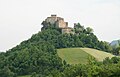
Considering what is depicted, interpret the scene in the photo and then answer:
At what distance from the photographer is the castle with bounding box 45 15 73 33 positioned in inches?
6356

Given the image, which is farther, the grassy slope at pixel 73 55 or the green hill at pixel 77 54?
the green hill at pixel 77 54

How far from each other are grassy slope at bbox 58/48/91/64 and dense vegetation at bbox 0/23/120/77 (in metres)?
2.44

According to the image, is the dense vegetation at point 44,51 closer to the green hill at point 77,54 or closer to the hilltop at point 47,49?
the hilltop at point 47,49

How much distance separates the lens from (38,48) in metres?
146

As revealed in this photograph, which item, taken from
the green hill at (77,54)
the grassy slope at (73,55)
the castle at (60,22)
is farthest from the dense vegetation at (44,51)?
the green hill at (77,54)

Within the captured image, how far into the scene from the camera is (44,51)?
470 feet

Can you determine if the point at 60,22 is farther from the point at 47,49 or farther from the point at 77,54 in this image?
the point at 77,54

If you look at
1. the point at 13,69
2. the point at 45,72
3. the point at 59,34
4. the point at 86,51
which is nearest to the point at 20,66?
the point at 13,69

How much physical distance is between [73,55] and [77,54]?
1309 millimetres

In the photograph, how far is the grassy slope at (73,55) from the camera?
13200cm

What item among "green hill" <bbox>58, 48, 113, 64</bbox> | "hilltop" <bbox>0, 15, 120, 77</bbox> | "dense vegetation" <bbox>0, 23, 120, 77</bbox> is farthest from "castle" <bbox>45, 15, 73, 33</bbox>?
"green hill" <bbox>58, 48, 113, 64</bbox>

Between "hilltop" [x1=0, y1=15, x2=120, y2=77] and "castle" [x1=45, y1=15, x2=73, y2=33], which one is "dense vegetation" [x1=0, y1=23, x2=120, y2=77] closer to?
"hilltop" [x1=0, y1=15, x2=120, y2=77]

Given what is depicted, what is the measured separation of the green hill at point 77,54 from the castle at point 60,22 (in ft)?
52.3

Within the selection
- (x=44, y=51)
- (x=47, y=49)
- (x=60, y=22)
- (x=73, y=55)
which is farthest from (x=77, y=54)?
(x=60, y=22)
